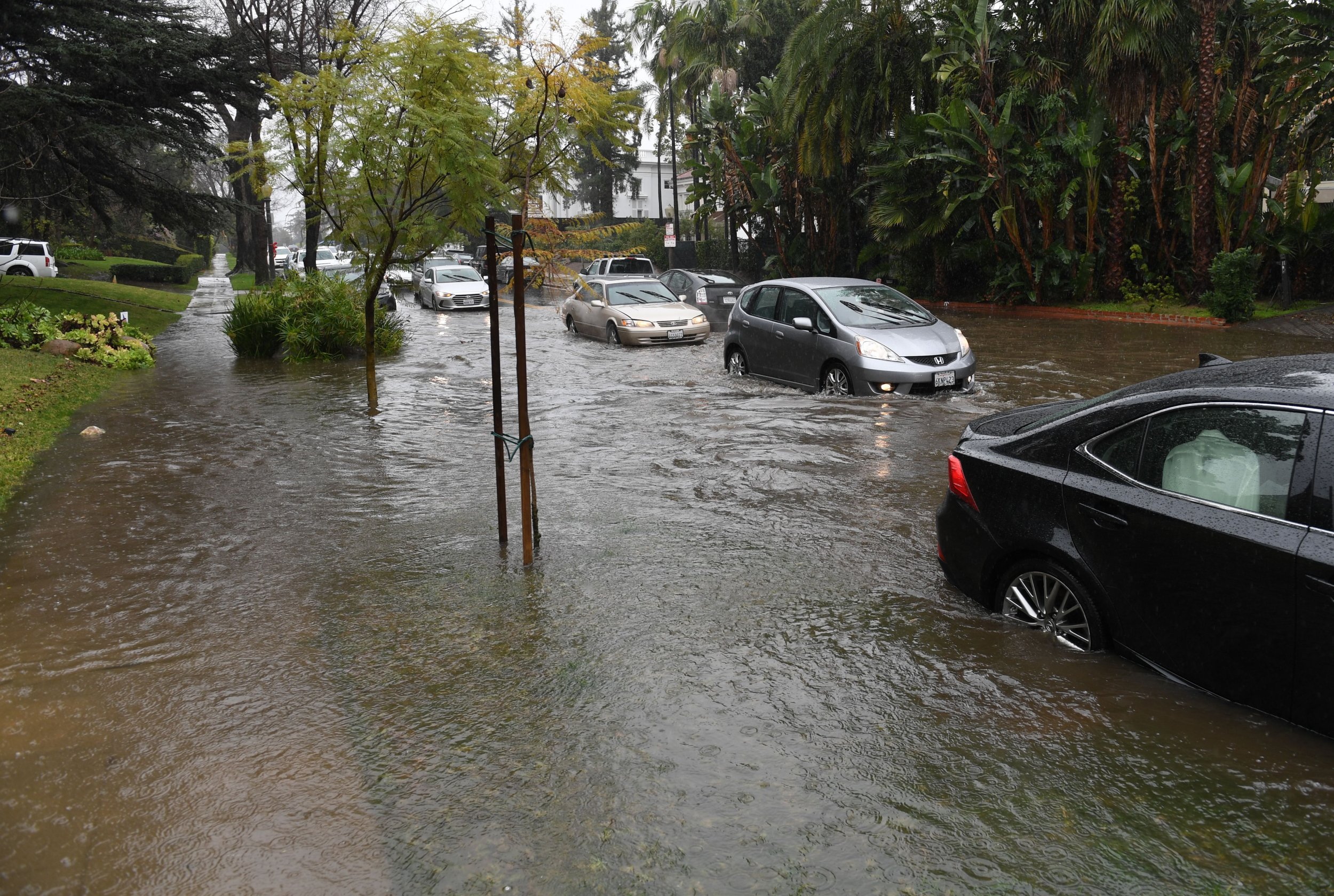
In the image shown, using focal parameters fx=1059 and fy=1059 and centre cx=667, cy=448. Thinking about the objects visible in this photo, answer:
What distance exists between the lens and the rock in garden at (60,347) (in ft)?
57.4

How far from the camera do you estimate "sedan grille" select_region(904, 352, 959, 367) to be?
13086 mm

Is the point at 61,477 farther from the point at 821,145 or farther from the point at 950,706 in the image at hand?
the point at 821,145

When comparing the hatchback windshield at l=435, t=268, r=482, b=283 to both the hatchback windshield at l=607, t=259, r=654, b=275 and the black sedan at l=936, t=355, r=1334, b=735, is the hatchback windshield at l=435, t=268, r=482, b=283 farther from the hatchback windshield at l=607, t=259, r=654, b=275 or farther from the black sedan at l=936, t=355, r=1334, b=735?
the black sedan at l=936, t=355, r=1334, b=735

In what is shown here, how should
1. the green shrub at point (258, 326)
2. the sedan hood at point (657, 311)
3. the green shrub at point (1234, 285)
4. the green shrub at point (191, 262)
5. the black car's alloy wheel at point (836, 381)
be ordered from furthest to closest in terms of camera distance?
the green shrub at point (191, 262), the sedan hood at point (657, 311), the green shrub at point (1234, 285), the green shrub at point (258, 326), the black car's alloy wheel at point (836, 381)

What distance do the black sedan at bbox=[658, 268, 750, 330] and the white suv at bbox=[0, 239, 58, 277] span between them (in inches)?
808

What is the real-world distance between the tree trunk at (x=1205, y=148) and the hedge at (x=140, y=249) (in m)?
49.7

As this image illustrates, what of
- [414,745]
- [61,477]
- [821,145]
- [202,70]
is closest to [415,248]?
[61,477]

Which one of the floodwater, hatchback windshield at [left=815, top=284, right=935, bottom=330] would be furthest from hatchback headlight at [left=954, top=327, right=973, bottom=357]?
the floodwater

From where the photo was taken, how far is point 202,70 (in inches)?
874

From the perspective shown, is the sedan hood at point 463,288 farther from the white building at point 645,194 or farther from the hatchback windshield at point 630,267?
the white building at point 645,194

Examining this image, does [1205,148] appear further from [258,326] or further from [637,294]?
[258,326]

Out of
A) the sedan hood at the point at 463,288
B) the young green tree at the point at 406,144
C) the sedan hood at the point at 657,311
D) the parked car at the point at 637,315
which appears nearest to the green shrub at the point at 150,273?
the sedan hood at the point at 463,288

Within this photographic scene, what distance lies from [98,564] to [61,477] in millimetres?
3203

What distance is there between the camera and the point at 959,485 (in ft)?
18.8
